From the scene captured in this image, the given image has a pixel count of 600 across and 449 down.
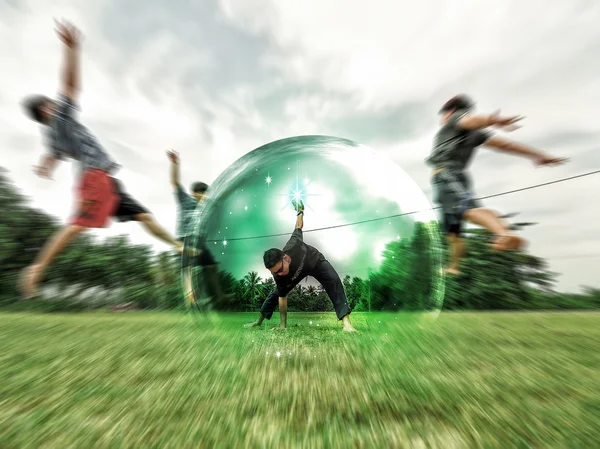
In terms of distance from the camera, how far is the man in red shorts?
17.8 feet

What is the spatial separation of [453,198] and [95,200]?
471 centimetres

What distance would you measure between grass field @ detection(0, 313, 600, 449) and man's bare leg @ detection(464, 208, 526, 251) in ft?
3.56

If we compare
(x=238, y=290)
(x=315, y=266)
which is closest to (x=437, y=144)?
(x=315, y=266)

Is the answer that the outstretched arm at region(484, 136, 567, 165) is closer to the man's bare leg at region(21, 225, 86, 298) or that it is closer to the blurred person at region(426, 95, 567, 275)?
the blurred person at region(426, 95, 567, 275)

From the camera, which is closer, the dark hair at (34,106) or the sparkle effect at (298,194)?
the sparkle effect at (298,194)

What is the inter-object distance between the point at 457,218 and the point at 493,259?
10.5m

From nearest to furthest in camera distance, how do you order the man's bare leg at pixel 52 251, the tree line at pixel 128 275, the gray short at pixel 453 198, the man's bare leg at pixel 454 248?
the gray short at pixel 453 198, the man's bare leg at pixel 454 248, the man's bare leg at pixel 52 251, the tree line at pixel 128 275

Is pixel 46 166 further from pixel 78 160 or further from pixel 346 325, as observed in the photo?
pixel 346 325

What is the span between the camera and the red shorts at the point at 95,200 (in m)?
5.52

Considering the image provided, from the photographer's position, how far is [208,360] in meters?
3.50

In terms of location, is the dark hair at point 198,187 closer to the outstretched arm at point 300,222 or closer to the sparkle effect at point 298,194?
the sparkle effect at point 298,194

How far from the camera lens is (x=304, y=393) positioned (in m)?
2.45

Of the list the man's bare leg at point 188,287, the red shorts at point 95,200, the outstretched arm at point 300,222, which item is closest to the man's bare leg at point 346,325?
the outstretched arm at point 300,222

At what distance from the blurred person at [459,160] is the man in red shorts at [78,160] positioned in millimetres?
4318
